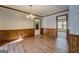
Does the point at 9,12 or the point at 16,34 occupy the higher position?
the point at 9,12

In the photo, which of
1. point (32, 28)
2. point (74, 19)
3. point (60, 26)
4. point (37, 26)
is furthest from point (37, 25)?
point (74, 19)

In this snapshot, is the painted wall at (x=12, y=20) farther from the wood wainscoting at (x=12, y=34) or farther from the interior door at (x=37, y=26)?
the interior door at (x=37, y=26)

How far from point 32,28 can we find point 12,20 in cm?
349

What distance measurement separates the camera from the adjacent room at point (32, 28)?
20.1ft

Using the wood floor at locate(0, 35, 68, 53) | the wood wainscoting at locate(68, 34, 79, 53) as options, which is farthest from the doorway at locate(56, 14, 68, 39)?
the wood wainscoting at locate(68, 34, 79, 53)

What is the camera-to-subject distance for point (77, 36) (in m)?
4.01

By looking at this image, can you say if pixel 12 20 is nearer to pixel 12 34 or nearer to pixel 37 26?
pixel 12 34

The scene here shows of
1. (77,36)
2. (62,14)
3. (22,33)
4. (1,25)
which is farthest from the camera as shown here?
(22,33)

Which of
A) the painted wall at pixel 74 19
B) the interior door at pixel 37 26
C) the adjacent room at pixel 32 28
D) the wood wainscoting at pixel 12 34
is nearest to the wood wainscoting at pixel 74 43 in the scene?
the adjacent room at pixel 32 28

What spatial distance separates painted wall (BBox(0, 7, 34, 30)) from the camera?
7.79 m

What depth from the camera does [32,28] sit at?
11875 millimetres

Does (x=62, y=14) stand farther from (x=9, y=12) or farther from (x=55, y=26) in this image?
(x=9, y=12)
